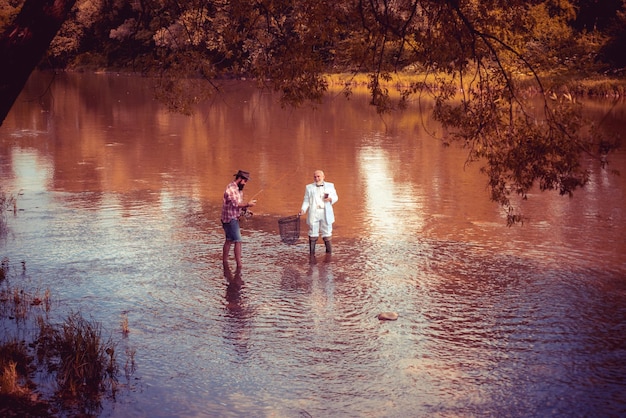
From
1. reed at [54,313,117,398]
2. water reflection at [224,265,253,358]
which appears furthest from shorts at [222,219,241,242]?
reed at [54,313,117,398]

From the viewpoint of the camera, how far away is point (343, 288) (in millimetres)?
13805

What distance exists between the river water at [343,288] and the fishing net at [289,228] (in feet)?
1.22

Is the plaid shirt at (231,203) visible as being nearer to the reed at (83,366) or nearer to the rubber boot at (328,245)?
the rubber boot at (328,245)

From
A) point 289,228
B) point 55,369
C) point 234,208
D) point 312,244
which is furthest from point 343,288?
point 55,369

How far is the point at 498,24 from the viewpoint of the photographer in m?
11.5

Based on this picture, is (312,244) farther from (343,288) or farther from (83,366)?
(83,366)

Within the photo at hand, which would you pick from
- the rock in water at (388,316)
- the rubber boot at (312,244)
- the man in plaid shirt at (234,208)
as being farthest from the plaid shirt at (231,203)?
the rock in water at (388,316)

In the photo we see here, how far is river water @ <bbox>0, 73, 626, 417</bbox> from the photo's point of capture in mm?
9883

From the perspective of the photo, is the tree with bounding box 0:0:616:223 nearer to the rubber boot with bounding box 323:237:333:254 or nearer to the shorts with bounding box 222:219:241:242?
the shorts with bounding box 222:219:241:242

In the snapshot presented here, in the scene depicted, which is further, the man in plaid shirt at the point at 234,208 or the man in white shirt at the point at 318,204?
the man in white shirt at the point at 318,204

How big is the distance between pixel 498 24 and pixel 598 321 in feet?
14.9

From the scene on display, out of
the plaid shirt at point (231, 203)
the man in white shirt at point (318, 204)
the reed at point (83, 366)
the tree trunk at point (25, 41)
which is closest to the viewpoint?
the tree trunk at point (25, 41)

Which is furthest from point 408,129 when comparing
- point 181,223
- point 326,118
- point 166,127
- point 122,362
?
point 122,362

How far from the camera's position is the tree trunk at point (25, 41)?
781cm
